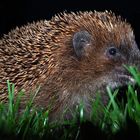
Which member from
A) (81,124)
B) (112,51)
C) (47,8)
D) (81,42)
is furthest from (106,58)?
(47,8)

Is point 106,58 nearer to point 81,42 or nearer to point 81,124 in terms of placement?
point 81,42

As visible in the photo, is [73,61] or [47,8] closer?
[73,61]

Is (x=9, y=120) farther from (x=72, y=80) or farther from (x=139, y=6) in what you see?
(x=139, y=6)

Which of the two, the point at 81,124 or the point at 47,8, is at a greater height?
the point at 47,8

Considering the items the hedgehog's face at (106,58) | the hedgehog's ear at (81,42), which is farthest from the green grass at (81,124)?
the hedgehog's ear at (81,42)

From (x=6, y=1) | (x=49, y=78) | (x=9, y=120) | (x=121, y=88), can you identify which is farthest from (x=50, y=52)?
(x=6, y=1)

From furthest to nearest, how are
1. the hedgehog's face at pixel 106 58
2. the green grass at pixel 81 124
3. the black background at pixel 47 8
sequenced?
the black background at pixel 47 8 → the hedgehog's face at pixel 106 58 → the green grass at pixel 81 124

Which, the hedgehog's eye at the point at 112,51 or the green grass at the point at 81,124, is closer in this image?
the green grass at the point at 81,124

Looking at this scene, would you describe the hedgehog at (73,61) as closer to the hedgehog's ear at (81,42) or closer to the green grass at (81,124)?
the hedgehog's ear at (81,42)
